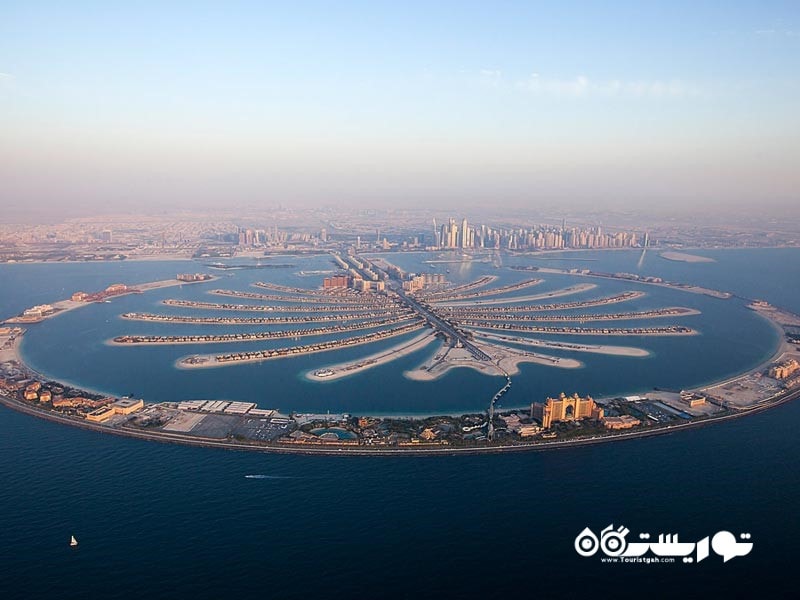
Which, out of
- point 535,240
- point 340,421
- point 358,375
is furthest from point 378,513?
point 535,240

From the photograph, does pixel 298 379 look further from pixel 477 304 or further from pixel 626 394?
pixel 477 304

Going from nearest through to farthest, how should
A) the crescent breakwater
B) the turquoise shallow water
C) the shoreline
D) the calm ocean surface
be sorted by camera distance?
1. the calm ocean surface
2. the shoreline
3. the crescent breakwater
4. the turquoise shallow water

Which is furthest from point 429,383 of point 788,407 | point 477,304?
point 477,304

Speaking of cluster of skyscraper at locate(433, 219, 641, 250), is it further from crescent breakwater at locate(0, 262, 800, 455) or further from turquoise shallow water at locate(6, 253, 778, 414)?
crescent breakwater at locate(0, 262, 800, 455)

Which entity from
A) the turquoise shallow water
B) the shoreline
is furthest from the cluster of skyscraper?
the shoreline

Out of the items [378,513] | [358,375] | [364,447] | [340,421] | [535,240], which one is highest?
[535,240]

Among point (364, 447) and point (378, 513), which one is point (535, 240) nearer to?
point (364, 447)

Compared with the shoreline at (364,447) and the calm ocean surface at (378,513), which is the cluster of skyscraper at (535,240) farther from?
the shoreline at (364,447)

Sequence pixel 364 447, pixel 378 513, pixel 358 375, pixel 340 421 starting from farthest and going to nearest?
pixel 358 375 → pixel 340 421 → pixel 364 447 → pixel 378 513

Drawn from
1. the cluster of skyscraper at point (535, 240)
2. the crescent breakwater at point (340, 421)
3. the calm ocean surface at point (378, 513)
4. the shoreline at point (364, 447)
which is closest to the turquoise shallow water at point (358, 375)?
the calm ocean surface at point (378, 513)
